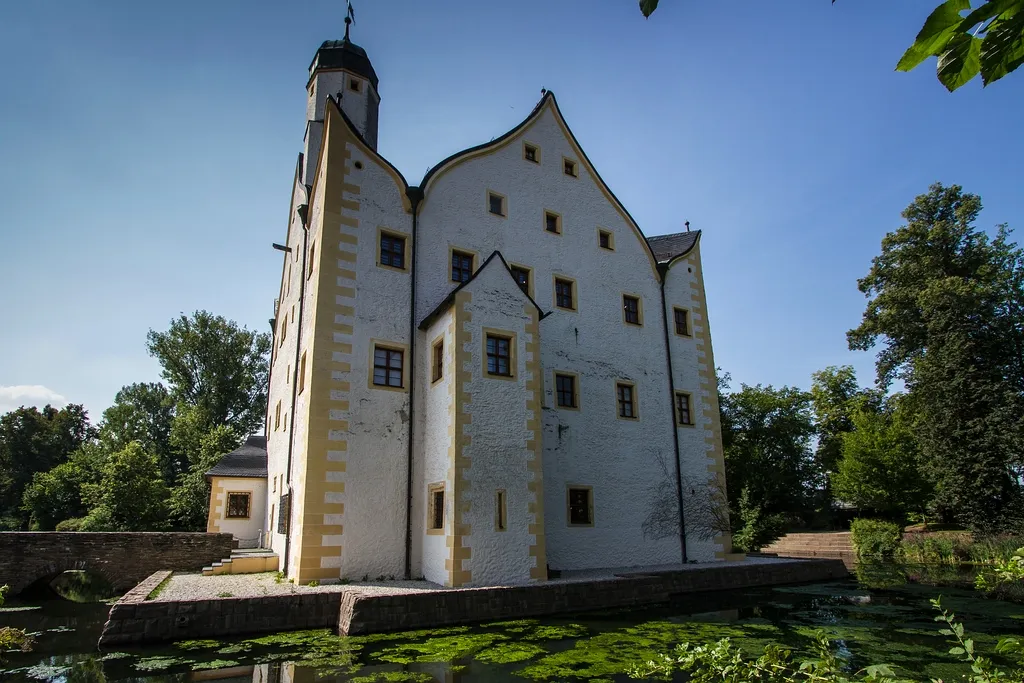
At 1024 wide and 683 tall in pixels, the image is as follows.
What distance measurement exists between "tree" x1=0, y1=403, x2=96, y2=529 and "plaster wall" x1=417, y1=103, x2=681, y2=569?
51407 mm

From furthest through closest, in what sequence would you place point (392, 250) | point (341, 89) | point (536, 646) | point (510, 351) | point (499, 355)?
point (341, 89) → point (392, 250) → point (510, 351) → point (499, 355) → point (536, 646)

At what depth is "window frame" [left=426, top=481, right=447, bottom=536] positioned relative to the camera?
556 inches

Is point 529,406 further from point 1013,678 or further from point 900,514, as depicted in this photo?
point 900,514

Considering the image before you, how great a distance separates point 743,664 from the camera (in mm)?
3125

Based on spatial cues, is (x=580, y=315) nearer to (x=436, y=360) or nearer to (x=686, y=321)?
(x=686, y=321)

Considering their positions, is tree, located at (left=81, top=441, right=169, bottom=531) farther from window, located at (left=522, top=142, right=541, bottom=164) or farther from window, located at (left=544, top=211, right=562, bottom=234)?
window, located at (left=522, top=142, right=541, bottom=164)

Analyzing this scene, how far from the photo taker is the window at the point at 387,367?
Result: 15.8m

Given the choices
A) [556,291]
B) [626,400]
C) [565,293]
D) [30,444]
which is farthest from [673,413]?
[30,444]

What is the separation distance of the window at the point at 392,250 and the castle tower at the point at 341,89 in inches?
263

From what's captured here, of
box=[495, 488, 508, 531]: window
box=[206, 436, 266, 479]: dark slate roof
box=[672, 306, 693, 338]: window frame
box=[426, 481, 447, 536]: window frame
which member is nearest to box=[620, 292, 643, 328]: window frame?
box=[672, 306, 693, 338]: window frame

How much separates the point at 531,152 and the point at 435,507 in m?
12.0

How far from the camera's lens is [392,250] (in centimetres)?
1700

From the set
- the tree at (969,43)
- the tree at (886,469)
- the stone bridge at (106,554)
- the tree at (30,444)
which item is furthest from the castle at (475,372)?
the tree at (30,444)

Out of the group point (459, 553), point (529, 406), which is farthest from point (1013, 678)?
point (529, 406)
